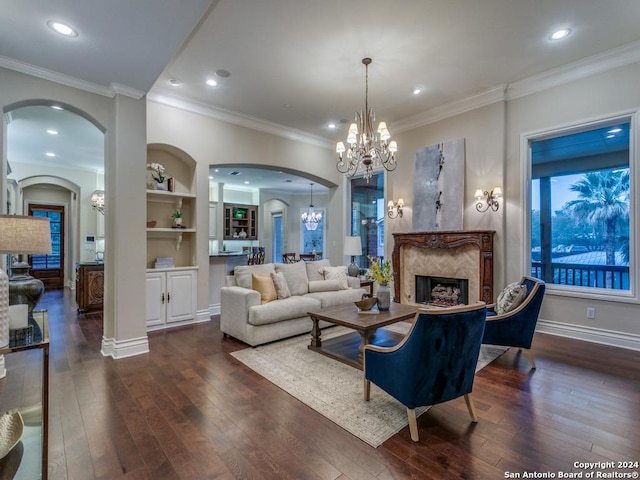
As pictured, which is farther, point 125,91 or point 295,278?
point 295,278

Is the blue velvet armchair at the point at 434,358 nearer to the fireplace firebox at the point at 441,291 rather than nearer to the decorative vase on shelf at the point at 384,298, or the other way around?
the decorative vase on shelf at the point at 384,298

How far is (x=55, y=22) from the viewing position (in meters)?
2.63

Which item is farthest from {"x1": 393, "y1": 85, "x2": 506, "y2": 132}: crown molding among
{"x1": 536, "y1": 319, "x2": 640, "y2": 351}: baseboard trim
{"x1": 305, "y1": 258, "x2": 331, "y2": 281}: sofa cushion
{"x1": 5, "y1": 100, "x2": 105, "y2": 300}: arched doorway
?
{"x1": 5, "y1": 100, "x2": 105, "y2": 300}: arched doorway

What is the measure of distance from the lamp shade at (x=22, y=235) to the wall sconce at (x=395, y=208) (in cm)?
528

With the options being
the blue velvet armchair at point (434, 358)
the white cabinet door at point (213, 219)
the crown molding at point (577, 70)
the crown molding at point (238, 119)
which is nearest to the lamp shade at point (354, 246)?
→ the crown molding at point (238, 119)

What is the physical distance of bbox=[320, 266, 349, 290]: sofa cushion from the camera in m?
5.23

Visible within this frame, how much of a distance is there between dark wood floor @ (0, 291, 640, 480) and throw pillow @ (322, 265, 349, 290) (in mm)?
2168

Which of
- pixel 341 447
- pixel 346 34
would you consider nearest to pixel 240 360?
pixel 341 447

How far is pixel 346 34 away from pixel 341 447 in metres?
3.85

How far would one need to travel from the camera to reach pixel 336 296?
4.79m

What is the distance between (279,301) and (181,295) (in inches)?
71.8

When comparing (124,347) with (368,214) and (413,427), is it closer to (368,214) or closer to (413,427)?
(413,427)

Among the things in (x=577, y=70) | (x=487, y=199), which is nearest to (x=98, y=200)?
(x=487, y=199)

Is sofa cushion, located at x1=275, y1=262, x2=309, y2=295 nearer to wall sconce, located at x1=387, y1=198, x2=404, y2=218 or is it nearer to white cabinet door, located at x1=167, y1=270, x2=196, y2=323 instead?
white cabinet door, located at x1=167, y1=270, x2=196, y2=323
